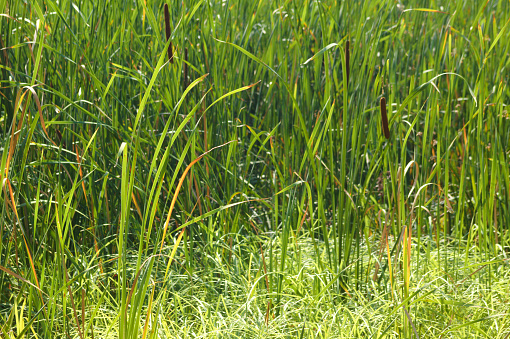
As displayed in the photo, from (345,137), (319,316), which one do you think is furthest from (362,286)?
(345,137)

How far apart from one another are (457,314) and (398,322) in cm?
16

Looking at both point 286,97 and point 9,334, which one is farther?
point 286,97

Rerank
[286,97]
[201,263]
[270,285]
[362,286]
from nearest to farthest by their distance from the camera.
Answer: [270,285]
[362,286]
[201,263]
[286,97]

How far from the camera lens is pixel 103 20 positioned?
1.44 m

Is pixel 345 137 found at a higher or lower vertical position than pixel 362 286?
higher

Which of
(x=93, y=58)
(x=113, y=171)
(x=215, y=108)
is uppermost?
(x=93, y=58)

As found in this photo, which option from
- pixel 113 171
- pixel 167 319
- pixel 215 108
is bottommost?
pixel 167 319

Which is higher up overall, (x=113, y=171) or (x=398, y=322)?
(x=113, y=171)

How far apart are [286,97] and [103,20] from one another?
24.2 inches

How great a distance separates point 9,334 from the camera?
1043 millimetres

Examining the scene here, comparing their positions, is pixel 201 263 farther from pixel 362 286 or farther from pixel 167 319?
pixel 362 286

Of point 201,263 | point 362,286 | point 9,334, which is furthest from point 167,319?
point 362,286

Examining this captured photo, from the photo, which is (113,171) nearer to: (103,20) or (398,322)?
(103,20)

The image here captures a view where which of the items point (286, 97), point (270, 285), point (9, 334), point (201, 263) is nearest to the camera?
point (9, 334)
